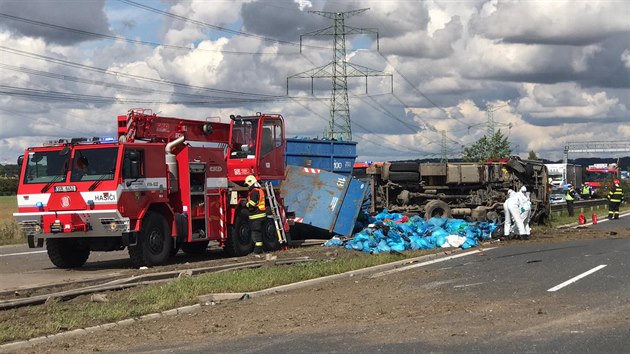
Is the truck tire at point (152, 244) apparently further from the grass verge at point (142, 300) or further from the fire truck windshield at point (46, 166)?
the grass verge at point (142, 300)

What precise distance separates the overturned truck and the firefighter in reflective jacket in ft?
25.8

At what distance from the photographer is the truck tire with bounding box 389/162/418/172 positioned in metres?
26.3

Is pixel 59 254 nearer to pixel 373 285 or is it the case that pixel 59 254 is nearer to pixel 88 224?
pixel 88 224

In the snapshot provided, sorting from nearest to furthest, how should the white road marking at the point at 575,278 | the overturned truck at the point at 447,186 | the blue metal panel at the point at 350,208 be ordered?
the white road marking at the point at 575,278
the blue metal panel at the point at 350,208
the overturned truck at the point at 447,186

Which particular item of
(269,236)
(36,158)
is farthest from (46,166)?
(269,236)

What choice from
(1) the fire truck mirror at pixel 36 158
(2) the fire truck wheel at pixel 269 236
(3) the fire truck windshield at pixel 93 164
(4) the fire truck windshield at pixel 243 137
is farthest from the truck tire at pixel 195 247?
(1) the fire truck mirror at pixel 36 158

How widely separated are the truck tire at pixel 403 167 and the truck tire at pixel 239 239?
8.90 metres

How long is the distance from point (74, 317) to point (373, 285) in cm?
500

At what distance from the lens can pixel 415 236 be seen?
19.5m

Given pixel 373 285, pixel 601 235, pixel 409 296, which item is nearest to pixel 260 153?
pixel 373 285

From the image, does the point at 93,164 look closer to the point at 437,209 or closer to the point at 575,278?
the point at 575,278

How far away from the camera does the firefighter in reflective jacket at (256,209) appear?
1800 centimetres

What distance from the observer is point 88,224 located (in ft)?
49.1

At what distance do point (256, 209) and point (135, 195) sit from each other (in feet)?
12.1
